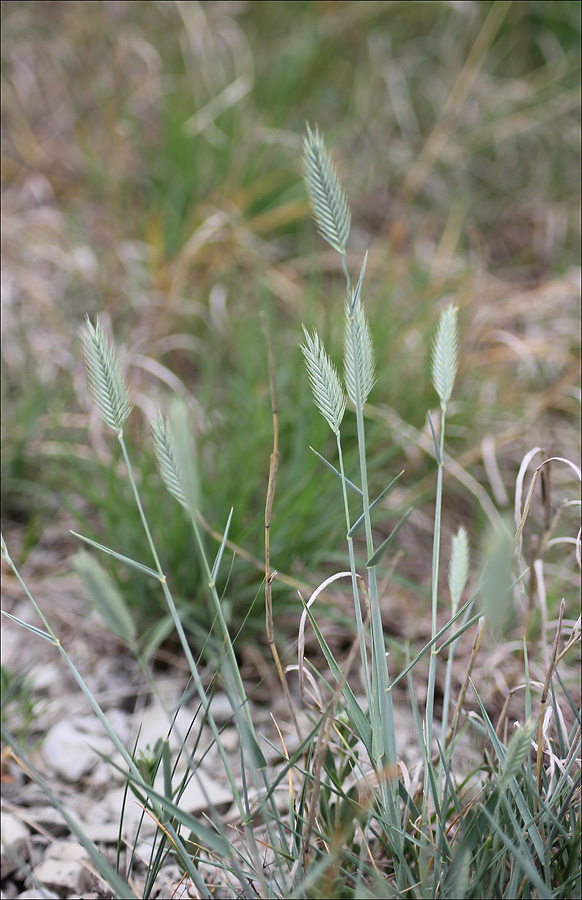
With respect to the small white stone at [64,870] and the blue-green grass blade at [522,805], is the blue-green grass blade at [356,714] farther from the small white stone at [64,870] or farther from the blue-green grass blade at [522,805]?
the small white stone at [64,870]

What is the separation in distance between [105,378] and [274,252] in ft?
5.52

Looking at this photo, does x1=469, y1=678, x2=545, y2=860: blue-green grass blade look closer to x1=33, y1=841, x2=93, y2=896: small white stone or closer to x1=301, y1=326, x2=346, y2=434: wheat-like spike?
x1=301, y1=326, x2=346, y2=434: wheat-like spike

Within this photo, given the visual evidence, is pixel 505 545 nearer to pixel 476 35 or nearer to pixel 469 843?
pixel 469 843

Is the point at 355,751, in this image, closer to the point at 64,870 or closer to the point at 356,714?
the point at 356,714

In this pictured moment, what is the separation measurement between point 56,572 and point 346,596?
578 millimetres

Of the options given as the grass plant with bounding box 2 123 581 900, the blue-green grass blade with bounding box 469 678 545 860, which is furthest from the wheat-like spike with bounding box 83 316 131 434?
the blue-green grass blade with bounding box 469 678 545 860

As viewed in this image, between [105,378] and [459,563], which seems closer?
[105,378]

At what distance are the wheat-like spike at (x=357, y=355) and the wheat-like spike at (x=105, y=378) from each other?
206 mm

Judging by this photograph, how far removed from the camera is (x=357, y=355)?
0.65 metres

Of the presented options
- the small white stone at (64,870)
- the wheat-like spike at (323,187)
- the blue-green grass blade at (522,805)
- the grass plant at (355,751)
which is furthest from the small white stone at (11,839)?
the wheat-like spike at (323,187)

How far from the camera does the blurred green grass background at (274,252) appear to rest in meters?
1.45

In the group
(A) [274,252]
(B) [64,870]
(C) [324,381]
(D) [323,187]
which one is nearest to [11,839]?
(B) [64,870]

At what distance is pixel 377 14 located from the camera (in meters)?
2.74

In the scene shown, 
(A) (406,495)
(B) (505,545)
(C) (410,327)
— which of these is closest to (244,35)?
(C) (410,327)
